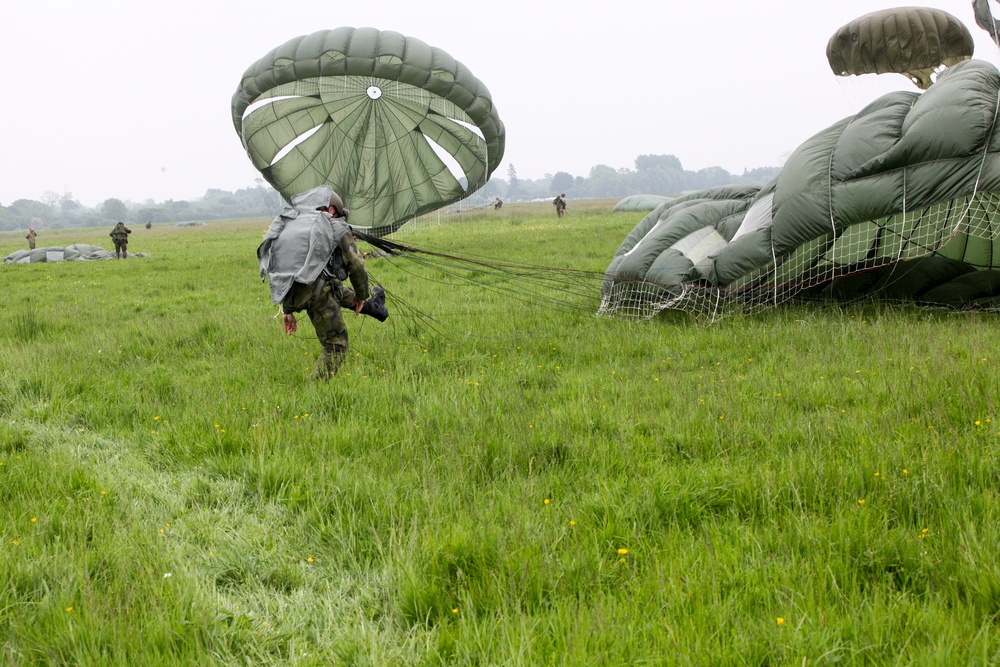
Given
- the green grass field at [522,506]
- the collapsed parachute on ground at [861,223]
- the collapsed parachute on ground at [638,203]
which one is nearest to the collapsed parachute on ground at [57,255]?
the green grass field at [522,506]

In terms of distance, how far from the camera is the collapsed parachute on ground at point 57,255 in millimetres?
21984

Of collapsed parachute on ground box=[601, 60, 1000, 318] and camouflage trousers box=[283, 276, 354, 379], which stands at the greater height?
collapsed parachute on ground box=[601, 60, 1000, 318]

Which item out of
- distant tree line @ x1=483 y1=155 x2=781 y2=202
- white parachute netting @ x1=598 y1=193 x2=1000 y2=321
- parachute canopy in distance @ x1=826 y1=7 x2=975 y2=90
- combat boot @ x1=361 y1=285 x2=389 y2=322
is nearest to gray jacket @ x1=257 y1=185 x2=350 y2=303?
combat boot @ x1=361 y1=285 x2=389 y2=322

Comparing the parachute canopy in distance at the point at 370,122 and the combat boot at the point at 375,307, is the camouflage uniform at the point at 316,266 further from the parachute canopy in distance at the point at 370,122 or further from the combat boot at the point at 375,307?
the parachute canopy in distance at the point at 370,122

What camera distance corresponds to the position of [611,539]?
2904 mm

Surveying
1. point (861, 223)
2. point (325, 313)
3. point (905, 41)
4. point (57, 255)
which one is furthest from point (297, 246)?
point (57, 255)

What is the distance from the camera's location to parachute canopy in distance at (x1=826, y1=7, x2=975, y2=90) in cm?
1475

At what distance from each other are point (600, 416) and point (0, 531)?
124 inches

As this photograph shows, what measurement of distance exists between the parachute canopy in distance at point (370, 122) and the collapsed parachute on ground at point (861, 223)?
7.16 meters

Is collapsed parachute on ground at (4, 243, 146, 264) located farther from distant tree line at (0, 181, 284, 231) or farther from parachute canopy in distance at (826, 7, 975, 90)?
distant tree line at (0, 181, 284, 231)

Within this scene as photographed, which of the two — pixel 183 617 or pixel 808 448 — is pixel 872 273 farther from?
pixel 183 617

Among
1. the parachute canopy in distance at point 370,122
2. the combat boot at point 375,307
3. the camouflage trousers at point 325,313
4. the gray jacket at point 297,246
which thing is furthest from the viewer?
the parachute canopy in distance at point 370,122

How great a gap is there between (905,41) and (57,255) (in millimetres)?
24123

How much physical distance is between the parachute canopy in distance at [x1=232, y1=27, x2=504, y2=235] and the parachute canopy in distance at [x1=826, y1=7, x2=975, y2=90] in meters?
8.01
